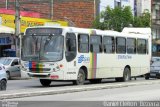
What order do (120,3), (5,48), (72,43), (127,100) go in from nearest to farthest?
(127,100) < (72,43) < (5,48) < (120,3)

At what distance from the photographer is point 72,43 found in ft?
88.5

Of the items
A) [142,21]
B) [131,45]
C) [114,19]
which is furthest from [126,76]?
[142,21]

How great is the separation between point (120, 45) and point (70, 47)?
19.0 ft

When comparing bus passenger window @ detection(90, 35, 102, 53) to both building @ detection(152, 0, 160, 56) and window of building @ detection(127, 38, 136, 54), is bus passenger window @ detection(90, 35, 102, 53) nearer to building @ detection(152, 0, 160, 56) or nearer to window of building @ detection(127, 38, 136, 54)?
window of building @ detection(127, 38, 136, 54)

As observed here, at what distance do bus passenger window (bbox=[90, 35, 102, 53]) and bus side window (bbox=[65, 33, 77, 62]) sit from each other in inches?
74.3

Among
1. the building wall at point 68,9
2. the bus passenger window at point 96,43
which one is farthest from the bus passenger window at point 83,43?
the building wall at point 68,9

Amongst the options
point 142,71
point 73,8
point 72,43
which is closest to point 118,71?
point 142,71

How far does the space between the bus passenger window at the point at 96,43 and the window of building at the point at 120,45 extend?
209 cm

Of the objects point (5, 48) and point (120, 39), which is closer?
point (120, 39)

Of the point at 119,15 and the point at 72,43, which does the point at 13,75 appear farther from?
the point at 119,15

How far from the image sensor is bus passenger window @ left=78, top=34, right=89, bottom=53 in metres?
27.6

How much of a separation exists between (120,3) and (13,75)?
2641 cm

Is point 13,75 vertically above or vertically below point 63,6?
below

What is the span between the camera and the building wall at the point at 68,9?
56250mm
